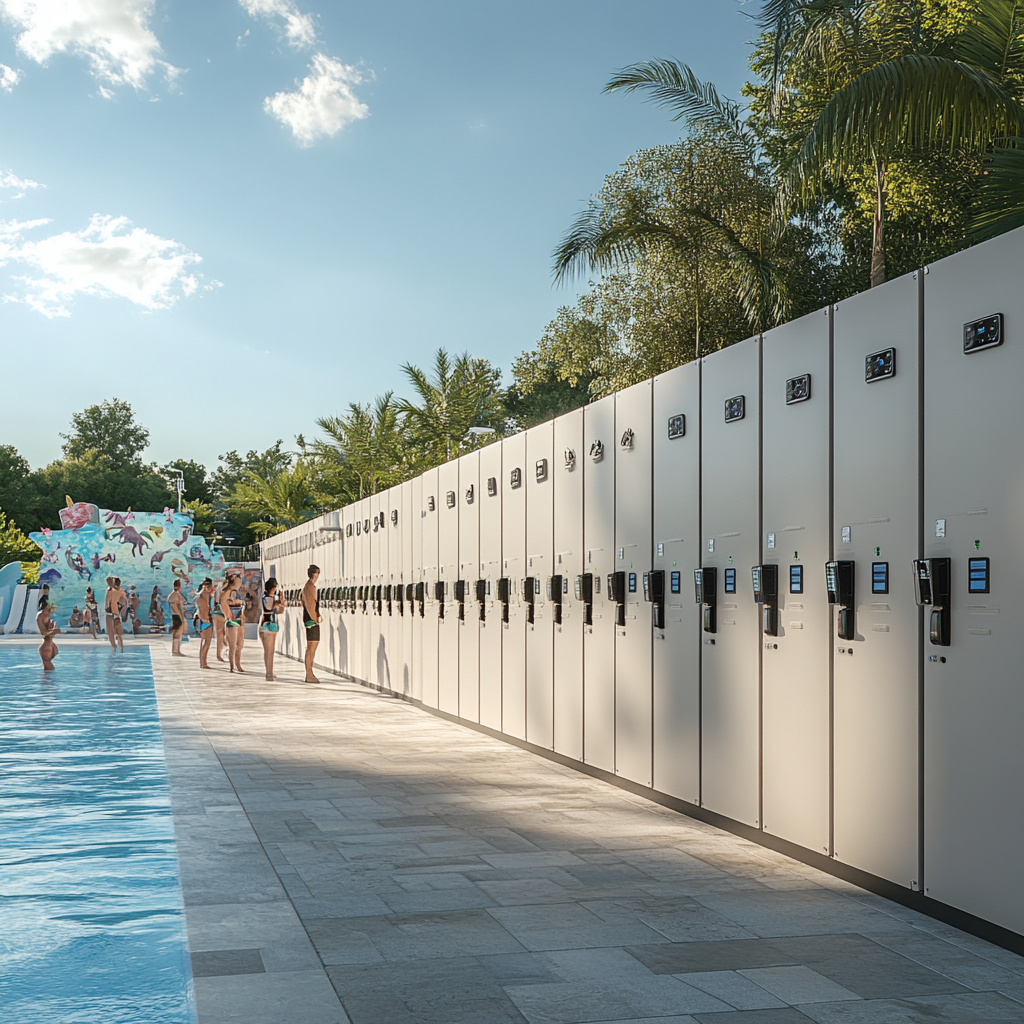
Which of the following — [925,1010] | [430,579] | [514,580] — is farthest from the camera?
[430,579]

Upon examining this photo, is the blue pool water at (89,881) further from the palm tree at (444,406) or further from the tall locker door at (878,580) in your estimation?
the palm tree at (444,406)

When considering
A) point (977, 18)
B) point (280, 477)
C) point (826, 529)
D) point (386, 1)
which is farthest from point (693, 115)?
point (280, 477)

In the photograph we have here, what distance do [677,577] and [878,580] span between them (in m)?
2.22

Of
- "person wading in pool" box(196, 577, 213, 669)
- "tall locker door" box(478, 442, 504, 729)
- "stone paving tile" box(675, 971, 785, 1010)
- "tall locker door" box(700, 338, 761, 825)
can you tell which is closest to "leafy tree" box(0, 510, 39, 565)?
"person wading in pool" box(196, 577, 213, 669)

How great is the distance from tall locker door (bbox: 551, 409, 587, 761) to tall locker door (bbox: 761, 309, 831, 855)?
2.95 meters

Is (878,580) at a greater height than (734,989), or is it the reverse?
(878,580)

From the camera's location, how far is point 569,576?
938 centimetres

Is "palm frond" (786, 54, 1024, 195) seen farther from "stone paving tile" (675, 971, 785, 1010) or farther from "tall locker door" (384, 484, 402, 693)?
"tall locker door" (384, 484, 402, 693)

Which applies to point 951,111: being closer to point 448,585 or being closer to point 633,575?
point 633,575

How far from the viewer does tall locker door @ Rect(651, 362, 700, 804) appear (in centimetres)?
720

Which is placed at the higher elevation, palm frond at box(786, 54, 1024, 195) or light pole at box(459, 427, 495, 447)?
palm frond at box(786, 54, 1024, 195)

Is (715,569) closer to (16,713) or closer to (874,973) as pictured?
(874,973)

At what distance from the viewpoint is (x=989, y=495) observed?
4.57m

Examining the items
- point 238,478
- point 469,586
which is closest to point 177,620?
point 469,586
